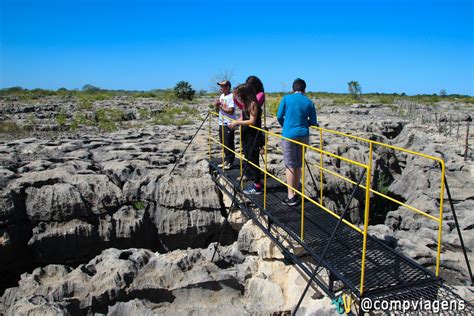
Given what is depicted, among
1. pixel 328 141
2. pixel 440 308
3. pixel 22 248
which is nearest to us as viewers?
pixel 440 308

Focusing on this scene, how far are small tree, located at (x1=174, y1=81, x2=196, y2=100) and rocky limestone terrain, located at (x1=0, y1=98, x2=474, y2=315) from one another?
Answer: 2120 centimetres

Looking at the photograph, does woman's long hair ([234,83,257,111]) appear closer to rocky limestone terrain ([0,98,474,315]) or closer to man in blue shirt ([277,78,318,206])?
man in blue shirt ([277,78,318,206])

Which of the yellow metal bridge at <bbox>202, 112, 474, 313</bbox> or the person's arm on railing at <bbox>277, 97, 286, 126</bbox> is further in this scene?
the person's arm on railing at <bbox>277, 97, 286, 126</bbox>

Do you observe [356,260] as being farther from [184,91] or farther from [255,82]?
[184,91]

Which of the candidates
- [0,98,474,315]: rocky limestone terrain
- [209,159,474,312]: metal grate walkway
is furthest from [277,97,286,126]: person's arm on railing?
[0,98,474,315]: rocky limestone terrain

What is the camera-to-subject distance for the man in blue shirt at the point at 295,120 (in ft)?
18.1

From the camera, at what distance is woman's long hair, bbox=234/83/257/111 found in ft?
19.4

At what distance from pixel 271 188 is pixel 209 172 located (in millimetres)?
1984

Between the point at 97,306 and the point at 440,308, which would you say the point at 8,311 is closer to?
the point at 97,306

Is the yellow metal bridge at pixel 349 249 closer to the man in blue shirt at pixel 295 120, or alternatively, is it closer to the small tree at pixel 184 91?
the man in blue shirt at pixel 295 120

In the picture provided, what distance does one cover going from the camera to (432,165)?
9.81 metres

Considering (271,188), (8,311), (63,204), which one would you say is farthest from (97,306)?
(271,188)

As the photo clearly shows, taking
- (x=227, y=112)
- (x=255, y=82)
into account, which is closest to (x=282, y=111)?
(x=255, y=82)

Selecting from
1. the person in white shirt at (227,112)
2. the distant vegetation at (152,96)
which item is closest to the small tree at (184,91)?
the distant vegetation at (152,96)
